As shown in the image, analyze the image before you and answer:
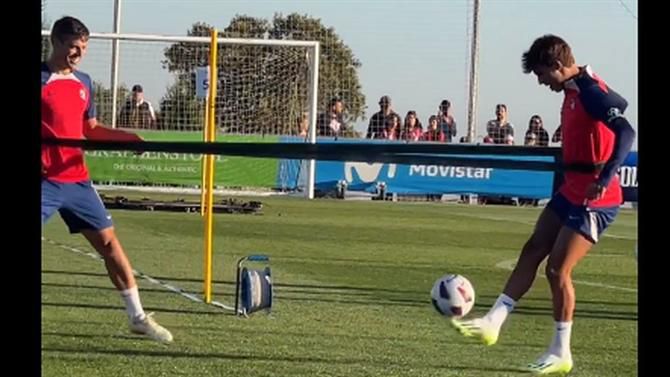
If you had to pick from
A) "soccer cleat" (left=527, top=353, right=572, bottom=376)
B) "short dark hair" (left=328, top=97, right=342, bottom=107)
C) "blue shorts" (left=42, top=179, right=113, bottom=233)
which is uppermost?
"short dark hair" (left=328, top=97, right=342, bottom=107)

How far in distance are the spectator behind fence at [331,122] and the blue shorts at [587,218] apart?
64.8 feet

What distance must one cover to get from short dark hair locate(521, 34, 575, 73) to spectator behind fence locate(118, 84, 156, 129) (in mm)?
15268

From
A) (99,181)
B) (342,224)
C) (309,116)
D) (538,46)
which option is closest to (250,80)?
(309,116)

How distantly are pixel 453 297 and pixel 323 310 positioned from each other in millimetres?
2198

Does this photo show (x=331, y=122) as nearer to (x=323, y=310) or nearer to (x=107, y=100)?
(x=107, y=100)

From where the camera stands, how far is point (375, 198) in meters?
29.4

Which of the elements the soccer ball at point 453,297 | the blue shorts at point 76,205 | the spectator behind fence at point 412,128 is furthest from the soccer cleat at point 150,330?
the spectator behind fence at point 412,128

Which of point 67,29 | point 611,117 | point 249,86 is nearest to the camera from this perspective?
point 611,117

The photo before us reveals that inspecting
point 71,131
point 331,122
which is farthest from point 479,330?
point 331,122

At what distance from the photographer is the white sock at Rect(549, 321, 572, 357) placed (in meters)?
7.34

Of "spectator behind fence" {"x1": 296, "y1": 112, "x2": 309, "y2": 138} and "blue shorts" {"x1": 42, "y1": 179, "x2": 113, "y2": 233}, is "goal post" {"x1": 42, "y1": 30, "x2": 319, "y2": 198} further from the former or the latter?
"blue shorts" {"x1": 42, "y1": 179, "x2": 113, "y2": 233}

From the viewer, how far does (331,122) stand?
2750 centimetres

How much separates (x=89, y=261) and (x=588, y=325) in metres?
5.79

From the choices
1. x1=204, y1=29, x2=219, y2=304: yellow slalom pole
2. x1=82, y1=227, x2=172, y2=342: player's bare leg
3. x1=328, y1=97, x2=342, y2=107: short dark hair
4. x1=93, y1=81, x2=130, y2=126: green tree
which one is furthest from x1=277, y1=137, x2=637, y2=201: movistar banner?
x1=82, y1=227, x2=172, y2=342: player's bare leg
